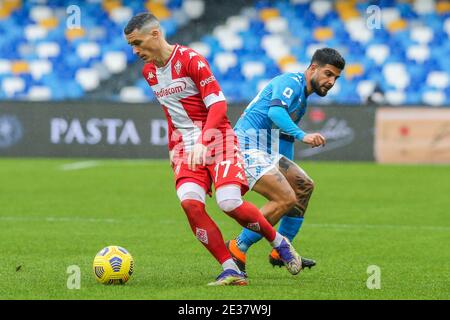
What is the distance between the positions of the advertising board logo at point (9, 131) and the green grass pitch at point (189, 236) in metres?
1.79

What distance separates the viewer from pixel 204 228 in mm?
7047

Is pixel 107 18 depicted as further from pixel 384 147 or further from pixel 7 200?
pixel 7 200

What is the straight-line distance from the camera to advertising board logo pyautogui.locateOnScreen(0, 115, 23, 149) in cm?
2083

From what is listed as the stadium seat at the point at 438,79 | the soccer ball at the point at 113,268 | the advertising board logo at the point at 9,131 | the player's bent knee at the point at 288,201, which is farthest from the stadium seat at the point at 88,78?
the soccer ball at the point at 113,268

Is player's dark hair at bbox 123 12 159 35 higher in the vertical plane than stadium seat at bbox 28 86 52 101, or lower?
higher

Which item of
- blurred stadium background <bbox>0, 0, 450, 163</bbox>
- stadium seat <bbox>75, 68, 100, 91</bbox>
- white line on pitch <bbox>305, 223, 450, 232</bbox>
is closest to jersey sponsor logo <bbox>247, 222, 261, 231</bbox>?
white line on pitch <bbox>305, 223, 450, 232</bbox>

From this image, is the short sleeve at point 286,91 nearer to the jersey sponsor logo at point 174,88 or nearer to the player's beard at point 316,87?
the player's beard at point 316,87

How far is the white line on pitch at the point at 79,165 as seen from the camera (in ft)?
63.6

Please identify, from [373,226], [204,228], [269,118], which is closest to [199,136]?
[204,228]

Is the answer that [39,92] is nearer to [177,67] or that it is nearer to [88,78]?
[88,78]

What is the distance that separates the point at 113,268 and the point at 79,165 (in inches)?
516

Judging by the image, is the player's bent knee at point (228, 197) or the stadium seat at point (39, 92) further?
the stadium seat at point (39, 92)

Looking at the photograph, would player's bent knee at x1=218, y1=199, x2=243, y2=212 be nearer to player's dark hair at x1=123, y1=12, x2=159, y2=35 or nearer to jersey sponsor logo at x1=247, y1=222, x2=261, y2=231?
jersey sponsor logo at x1=247, y1=222, x2=261, y2=231

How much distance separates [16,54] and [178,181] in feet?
61.9
